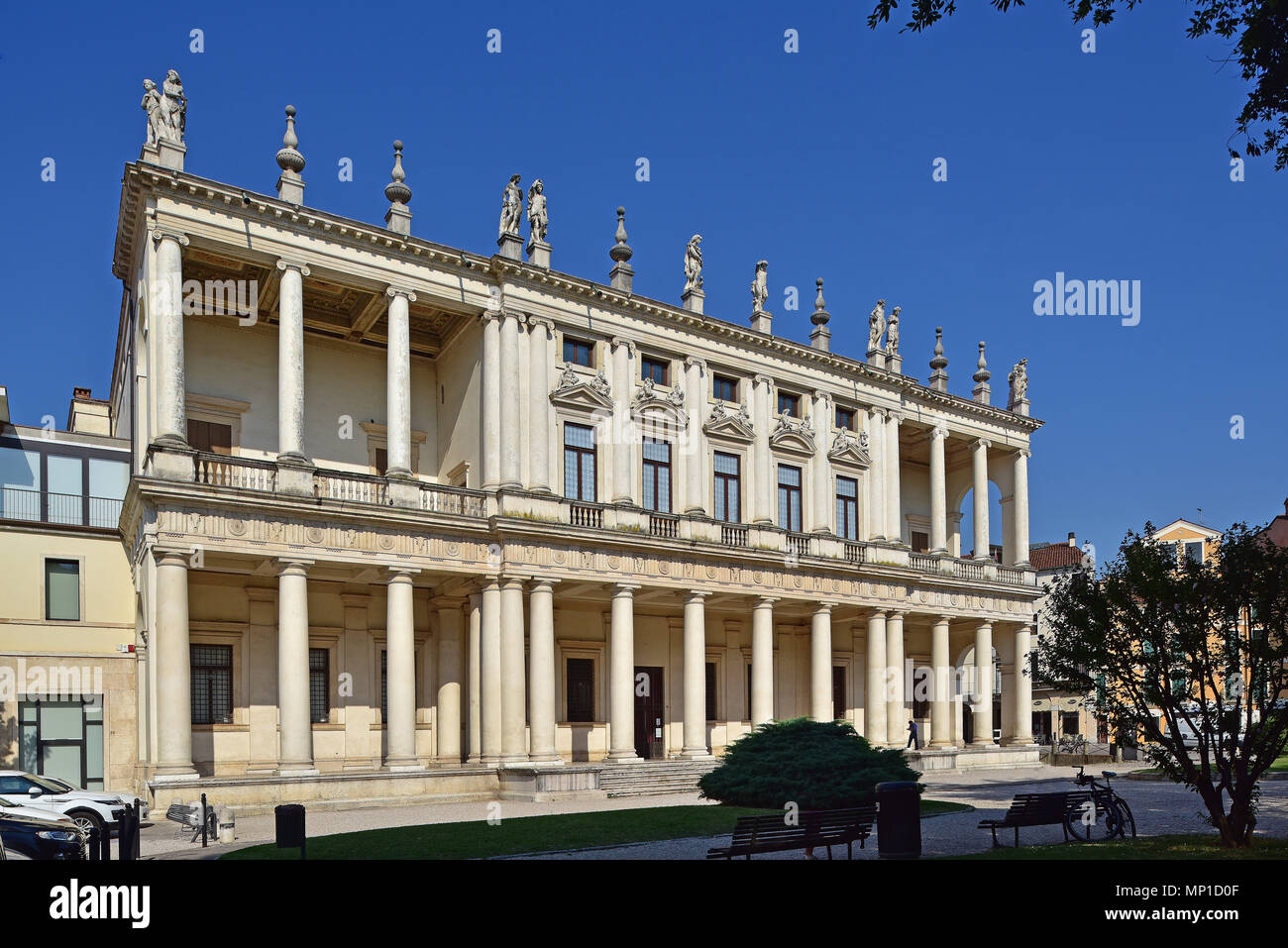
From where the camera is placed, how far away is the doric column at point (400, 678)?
97.4 feet

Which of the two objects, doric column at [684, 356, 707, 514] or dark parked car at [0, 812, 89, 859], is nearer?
dark parked car at [0, 812, 89, 859]

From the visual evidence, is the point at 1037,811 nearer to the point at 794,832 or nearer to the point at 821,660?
the point at 794,832

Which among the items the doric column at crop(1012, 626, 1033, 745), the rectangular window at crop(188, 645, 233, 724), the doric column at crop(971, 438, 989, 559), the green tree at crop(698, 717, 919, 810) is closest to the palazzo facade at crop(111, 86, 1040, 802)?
the rectangular window at crop(188, 645, 233, 724)

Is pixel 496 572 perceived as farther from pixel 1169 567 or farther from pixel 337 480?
pixel 1169 567

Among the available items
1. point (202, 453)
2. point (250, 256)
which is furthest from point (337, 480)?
point (250, 256)

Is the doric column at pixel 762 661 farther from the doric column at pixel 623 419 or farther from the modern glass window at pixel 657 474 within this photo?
the doric column at pixel 623 419

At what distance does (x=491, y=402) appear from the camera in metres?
33.0

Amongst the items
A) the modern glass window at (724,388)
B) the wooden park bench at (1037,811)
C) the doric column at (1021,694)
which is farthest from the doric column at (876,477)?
the wooden park bench at (1037,811)

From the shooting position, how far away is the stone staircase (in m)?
31.2

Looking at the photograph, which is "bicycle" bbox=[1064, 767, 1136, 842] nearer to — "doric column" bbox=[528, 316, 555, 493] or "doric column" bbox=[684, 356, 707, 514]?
"doric column" bbox=[528, 316, 555, 493]

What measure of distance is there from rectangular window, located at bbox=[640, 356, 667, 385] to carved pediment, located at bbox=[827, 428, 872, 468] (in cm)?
813

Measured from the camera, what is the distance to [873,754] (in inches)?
1032

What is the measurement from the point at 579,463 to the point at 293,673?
11556mm

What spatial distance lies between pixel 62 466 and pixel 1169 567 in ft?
109
